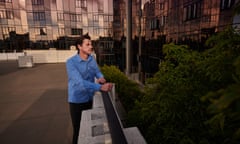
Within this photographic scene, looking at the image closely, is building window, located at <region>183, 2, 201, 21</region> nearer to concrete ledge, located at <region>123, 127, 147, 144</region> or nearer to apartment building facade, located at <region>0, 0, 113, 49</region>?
concrete ledge, located at <region>123, 127, 147, 144</region>

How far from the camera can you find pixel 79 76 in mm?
2059

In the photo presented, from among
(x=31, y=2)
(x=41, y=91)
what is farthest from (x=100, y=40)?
(x=41, y=91)

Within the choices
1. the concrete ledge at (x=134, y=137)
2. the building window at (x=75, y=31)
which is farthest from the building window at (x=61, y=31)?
the concrete ledge at (x=134, y=137)

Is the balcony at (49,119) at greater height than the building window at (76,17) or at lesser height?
lesser

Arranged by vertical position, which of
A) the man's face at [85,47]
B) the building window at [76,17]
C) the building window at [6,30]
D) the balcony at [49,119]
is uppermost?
the building window at [76,17]

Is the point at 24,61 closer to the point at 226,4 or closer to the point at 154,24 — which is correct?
the point at 154,24

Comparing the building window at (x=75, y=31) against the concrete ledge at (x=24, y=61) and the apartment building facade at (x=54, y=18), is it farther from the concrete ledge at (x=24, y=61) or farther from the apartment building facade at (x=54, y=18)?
the concrete ledge at (x=24, y=61)

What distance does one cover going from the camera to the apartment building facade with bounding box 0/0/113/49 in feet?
85.7

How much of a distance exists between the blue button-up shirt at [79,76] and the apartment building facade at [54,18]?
98.7 ft

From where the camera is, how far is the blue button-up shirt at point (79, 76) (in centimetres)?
208

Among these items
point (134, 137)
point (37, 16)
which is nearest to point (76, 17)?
point (37, 16)

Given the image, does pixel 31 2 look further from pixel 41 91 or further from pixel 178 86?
pixel 178 86

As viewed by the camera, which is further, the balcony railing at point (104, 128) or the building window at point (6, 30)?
the building window at point (6, 30)

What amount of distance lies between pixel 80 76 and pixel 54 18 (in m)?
31.6
